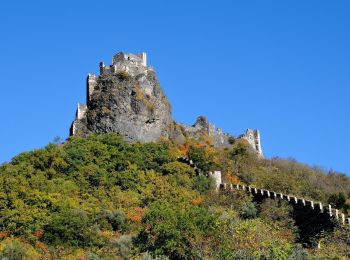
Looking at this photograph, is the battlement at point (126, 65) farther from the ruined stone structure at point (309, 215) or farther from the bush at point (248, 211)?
the bush at point (248, 211)

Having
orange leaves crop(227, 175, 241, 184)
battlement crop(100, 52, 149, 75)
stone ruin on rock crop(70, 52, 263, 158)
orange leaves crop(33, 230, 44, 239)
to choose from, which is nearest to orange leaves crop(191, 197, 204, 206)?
orange leaves crop(227, 175, 241, 184)

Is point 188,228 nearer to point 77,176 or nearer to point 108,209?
point 108,209

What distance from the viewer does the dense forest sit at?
5316cm

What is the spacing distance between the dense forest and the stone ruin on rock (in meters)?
1.93

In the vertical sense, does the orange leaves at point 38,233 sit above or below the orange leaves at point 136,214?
below

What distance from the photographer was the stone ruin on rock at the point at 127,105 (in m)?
78.4

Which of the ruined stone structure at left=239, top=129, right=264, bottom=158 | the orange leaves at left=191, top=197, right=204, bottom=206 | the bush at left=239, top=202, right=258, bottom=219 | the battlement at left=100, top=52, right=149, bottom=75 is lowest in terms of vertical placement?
the bush at left=239, top=202, right=258, bottom=219

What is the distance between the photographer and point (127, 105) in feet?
260

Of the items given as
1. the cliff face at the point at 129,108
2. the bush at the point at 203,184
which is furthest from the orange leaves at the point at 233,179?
the cliff face at the point at 129,108

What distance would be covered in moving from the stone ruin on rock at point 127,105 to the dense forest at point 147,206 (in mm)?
1925

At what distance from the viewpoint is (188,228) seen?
54.8 meters

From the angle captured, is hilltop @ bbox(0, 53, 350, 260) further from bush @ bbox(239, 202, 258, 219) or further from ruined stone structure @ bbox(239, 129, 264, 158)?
ruined stone structure @ bbox(239, 129, 264, 158)

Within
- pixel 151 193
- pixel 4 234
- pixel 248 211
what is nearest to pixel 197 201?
Result: pixel 151 193

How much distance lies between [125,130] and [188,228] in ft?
79.5
